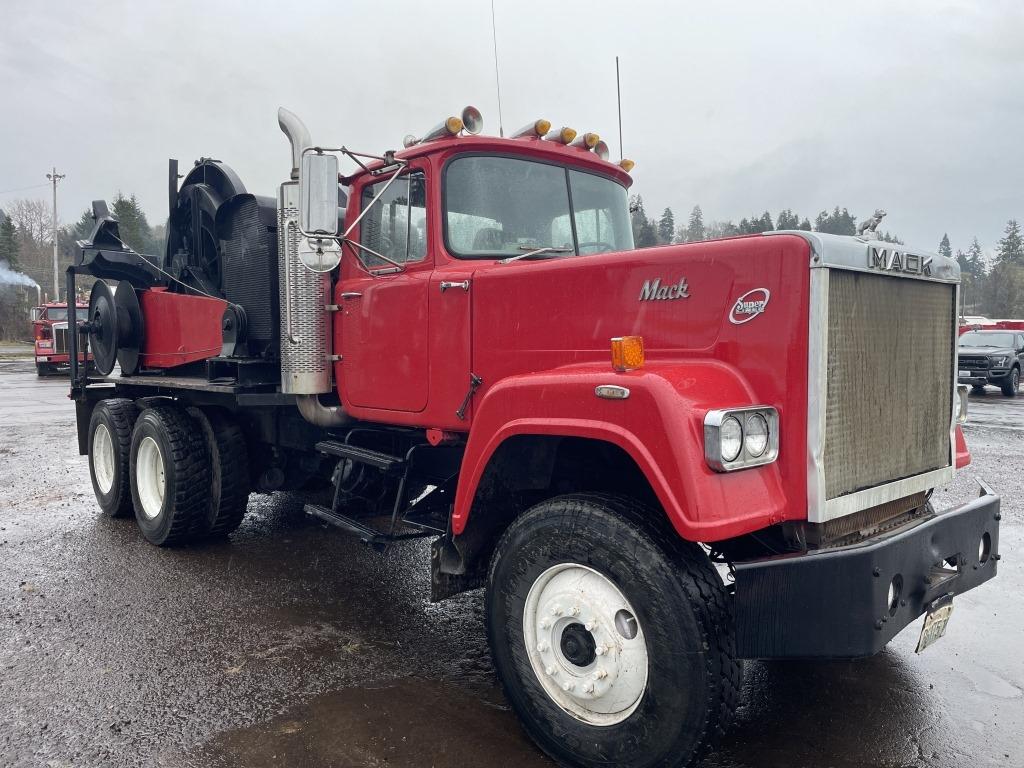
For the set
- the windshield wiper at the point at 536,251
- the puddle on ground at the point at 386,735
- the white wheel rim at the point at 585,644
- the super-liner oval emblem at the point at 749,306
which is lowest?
the puddle on ground at the point at 386,735

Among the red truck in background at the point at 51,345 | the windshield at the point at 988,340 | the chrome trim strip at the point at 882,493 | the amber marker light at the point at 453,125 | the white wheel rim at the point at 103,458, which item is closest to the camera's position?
the chrome trim strip at the point at 882,493

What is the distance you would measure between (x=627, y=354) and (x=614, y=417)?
0.85ft

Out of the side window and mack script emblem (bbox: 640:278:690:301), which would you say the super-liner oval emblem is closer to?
mack script emblem (bbox: 640:278:690:301)

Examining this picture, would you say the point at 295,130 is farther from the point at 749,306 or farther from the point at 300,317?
the point at 749,306

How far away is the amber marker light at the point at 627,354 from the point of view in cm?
295

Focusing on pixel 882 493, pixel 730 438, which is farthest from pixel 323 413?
pixel 882 493

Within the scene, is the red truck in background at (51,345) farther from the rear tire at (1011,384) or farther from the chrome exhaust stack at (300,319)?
the rear tire at (1011,384)

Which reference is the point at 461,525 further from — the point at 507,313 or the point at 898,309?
Result: the point at 898,309

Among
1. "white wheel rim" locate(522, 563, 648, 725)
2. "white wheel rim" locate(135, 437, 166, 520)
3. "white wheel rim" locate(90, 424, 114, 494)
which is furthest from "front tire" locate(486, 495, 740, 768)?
"white wheel rim" locate(90, 424, 114, 494)

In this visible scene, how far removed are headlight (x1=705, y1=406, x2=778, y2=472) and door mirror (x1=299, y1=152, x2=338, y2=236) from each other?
211 cm

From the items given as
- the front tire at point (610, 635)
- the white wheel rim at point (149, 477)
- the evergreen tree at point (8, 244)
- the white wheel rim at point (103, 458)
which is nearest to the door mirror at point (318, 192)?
the front tire at point (610, 635)

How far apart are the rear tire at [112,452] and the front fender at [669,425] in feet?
15.8

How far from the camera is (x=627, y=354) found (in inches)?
116

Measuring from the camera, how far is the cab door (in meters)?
4.16
